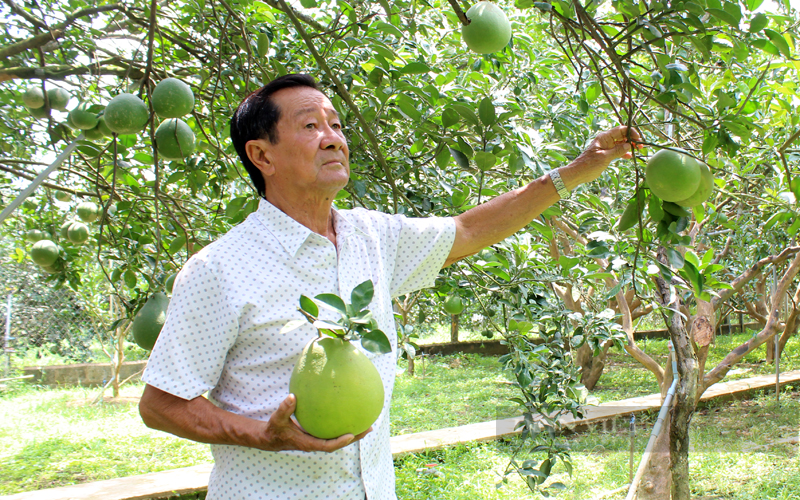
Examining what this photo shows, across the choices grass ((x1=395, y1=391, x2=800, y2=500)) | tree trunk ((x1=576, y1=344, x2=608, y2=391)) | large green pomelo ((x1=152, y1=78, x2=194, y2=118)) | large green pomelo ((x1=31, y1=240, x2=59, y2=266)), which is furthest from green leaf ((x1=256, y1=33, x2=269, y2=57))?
tree trunk ((x1=576, y1=344, x2=608, y2=391))

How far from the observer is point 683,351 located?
336 cm

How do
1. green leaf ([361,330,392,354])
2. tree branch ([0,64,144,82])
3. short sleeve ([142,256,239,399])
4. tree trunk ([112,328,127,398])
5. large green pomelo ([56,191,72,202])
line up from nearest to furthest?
1. green leaf ([361,330,392,354])
2. short sleeve ([142,256,239,399])
3. tree branch ([0,64,144,82])
4. large green pomelo ([56,191,72,202])
5. tree trunk ([112,328,127,398])

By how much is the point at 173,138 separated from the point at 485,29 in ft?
3.18

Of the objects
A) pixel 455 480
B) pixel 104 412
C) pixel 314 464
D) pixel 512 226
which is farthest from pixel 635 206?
pixel 104 412

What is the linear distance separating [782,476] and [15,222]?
5.81 metres

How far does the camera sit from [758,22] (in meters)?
1.15

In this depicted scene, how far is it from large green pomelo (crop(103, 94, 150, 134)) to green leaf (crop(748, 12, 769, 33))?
1476 millimetres

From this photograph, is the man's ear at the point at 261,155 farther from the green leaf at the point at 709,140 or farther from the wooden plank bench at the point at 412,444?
the wooden plank bench at the point at 412,444

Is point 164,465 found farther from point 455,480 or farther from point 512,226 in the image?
point 512,226

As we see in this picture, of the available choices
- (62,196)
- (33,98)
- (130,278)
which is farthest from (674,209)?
(62,196)

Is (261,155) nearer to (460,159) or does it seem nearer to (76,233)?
(460,159)

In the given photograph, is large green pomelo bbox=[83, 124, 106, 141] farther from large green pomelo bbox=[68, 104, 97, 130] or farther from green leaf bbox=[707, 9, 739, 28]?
green leaf bbox=[707, 9, 739, 28]

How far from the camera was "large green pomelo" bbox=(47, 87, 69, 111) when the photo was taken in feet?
8.02

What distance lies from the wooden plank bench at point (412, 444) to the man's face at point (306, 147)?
2.31m
